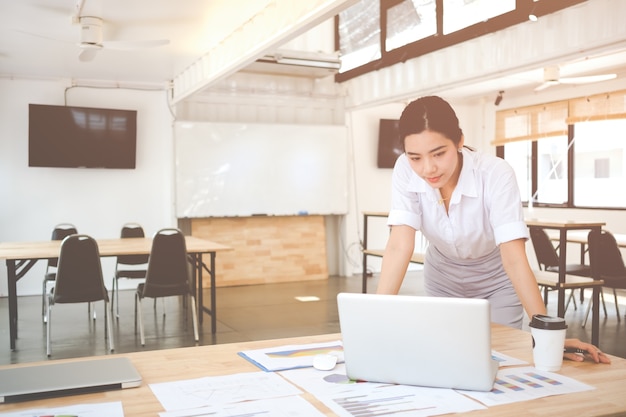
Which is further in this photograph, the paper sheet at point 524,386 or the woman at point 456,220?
the woman at point 456,220

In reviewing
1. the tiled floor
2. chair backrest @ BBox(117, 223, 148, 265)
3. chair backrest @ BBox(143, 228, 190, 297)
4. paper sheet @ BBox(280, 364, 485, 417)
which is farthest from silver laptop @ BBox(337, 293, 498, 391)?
chair backrest @ BBox(117, 223, 148, 265)

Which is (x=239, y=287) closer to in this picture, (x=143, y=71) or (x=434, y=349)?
(x=143, y=71)

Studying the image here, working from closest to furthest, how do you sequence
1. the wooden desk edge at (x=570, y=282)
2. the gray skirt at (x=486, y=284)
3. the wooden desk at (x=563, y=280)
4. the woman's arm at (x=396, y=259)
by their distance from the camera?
1. the woman's arm at (x=396, y=259)
2. the gray skirt at (x=486, y=284)
3. the wooden desk at (x=563, y=280)
4. the wooden desk edge at (x=570, y=282)

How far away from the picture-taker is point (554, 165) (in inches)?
348

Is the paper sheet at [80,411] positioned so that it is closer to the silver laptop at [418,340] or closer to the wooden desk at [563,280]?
the silver laptop at [418,340]

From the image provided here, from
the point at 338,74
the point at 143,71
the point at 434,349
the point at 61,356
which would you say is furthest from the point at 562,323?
the point at 338,74

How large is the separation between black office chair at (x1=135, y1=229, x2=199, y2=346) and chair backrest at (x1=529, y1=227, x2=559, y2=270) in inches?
137

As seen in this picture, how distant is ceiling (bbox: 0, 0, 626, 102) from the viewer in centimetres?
489

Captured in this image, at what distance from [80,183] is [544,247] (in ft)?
19.1

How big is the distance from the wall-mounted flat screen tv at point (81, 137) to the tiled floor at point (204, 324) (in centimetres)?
176

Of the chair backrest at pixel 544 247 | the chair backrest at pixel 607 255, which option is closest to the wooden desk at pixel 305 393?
the chair backrest at pixel 607 255

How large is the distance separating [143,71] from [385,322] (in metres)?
6.80

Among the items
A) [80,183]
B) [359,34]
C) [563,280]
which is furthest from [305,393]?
[359,34]

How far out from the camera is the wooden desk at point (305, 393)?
1.23 meters
